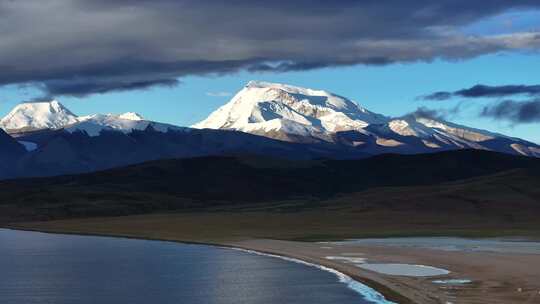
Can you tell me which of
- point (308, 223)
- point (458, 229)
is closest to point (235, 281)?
point (458, 229)

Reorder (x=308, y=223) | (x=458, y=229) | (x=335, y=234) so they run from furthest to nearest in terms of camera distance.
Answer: (x=308, y=223), (x=458, y=229), (x=335, y=234)

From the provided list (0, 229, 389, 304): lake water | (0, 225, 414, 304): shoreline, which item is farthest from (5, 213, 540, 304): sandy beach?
(0, 229, 389, 304): lake water

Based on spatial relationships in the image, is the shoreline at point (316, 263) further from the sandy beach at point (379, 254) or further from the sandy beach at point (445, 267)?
the sandy beach at point (445, 267)

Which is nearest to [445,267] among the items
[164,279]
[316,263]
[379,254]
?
[316,263]

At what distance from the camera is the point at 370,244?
4582 inches

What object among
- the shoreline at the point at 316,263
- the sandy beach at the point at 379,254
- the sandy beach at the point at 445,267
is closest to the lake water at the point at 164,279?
the shoreline at the point at 316,263

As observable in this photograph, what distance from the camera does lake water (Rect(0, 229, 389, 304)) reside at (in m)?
64.3

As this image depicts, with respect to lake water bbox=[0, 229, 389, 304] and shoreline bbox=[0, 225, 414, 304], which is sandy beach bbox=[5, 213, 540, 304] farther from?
lake water bbox=[0, 229, 389, 304]

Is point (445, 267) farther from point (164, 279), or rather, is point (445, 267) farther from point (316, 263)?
point (164, 279)

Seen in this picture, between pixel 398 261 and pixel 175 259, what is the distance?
23.2m

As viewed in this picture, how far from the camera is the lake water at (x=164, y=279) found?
6431 centimetres

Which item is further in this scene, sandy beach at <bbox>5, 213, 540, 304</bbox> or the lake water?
the lake water

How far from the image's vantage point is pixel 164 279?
3031 inches

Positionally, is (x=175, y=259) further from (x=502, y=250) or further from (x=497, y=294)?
(x=497, y=294)
